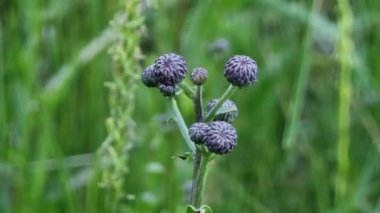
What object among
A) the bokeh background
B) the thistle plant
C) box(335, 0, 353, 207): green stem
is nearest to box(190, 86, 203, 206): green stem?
the thistle plant

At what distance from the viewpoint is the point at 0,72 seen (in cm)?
209

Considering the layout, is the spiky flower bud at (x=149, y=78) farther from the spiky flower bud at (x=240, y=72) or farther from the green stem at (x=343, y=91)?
the green stem at (x=343, y=91)

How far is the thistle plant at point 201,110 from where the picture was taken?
105cm

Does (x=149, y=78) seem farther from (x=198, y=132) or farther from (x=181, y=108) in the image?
(x=181, y=108)

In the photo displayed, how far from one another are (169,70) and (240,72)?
0.30ft

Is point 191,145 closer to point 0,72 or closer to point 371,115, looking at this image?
point 0,72

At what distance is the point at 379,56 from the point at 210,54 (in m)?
0.57

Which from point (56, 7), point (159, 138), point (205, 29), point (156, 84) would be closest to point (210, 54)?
point (205, 29)

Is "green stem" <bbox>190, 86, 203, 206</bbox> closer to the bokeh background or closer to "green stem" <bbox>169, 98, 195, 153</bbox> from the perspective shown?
"green stem" <bbox>169, 98, 195, 153</bbox>

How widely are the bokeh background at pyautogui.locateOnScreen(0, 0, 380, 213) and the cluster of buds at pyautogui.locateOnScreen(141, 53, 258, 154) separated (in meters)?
0.44

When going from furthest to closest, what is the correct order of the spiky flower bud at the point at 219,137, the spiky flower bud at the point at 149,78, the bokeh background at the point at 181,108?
1. the bokeh background at the point at 181,108
2. the spiky flower bud at the point at 149,78
3. the spiky flower bud at the point at 219,137

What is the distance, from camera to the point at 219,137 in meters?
1.06

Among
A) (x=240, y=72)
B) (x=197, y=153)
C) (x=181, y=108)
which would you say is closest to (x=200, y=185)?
(x=197, y=153)

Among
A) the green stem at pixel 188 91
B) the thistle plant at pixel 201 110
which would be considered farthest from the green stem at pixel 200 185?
the green stem at pixel 188 91
